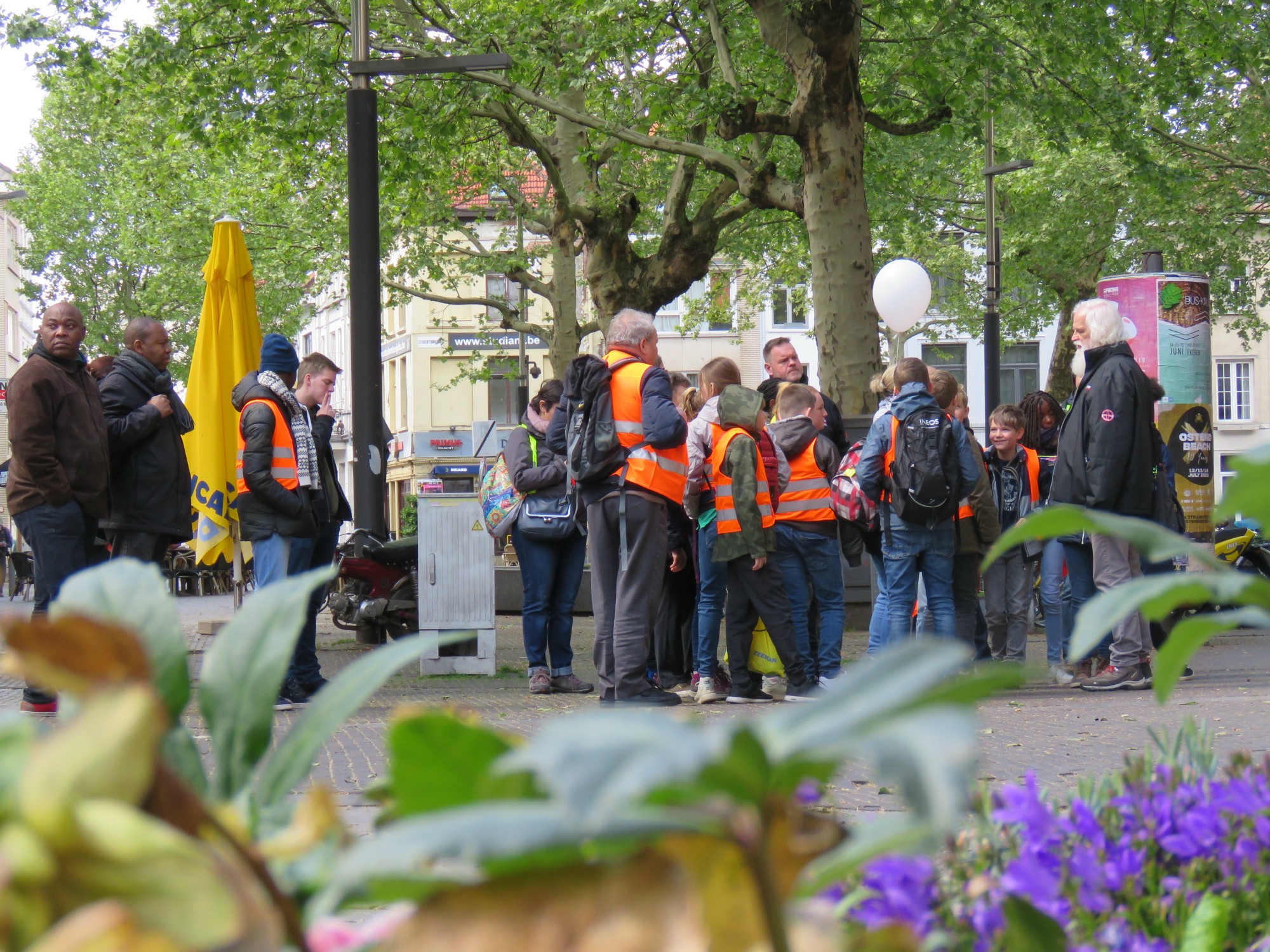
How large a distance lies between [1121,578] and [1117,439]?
79 centimetres

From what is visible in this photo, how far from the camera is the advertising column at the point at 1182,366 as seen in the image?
45.9 ft

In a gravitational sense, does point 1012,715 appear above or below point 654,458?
below

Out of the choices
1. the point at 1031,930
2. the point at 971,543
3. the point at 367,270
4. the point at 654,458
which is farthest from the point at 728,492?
the point at 1031,930

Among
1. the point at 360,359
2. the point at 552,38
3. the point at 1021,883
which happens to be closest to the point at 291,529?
the point at 360,359

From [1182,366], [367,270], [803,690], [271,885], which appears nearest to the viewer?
[271,885]

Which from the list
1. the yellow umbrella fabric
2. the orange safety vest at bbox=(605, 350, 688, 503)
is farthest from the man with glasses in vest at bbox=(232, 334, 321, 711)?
the yellow umbrella fabric

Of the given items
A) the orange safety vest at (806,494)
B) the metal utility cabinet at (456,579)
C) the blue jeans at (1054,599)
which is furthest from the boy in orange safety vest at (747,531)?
the blue jeans at (1054,599)

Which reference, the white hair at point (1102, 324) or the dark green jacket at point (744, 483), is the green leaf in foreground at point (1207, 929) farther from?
the white hair at point (1102, 324)

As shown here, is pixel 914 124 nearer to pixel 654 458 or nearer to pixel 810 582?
pixel 810 582

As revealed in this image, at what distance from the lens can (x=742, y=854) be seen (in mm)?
502

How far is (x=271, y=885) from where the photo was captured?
560 mm

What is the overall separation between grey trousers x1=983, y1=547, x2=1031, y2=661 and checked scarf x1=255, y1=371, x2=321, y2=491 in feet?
16.5

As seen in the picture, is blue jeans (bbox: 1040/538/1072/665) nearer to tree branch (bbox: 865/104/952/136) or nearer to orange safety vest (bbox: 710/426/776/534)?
orange safety vest (bbox: 710/426/776/534)

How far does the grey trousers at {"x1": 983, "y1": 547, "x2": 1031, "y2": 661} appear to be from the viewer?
10.3m
